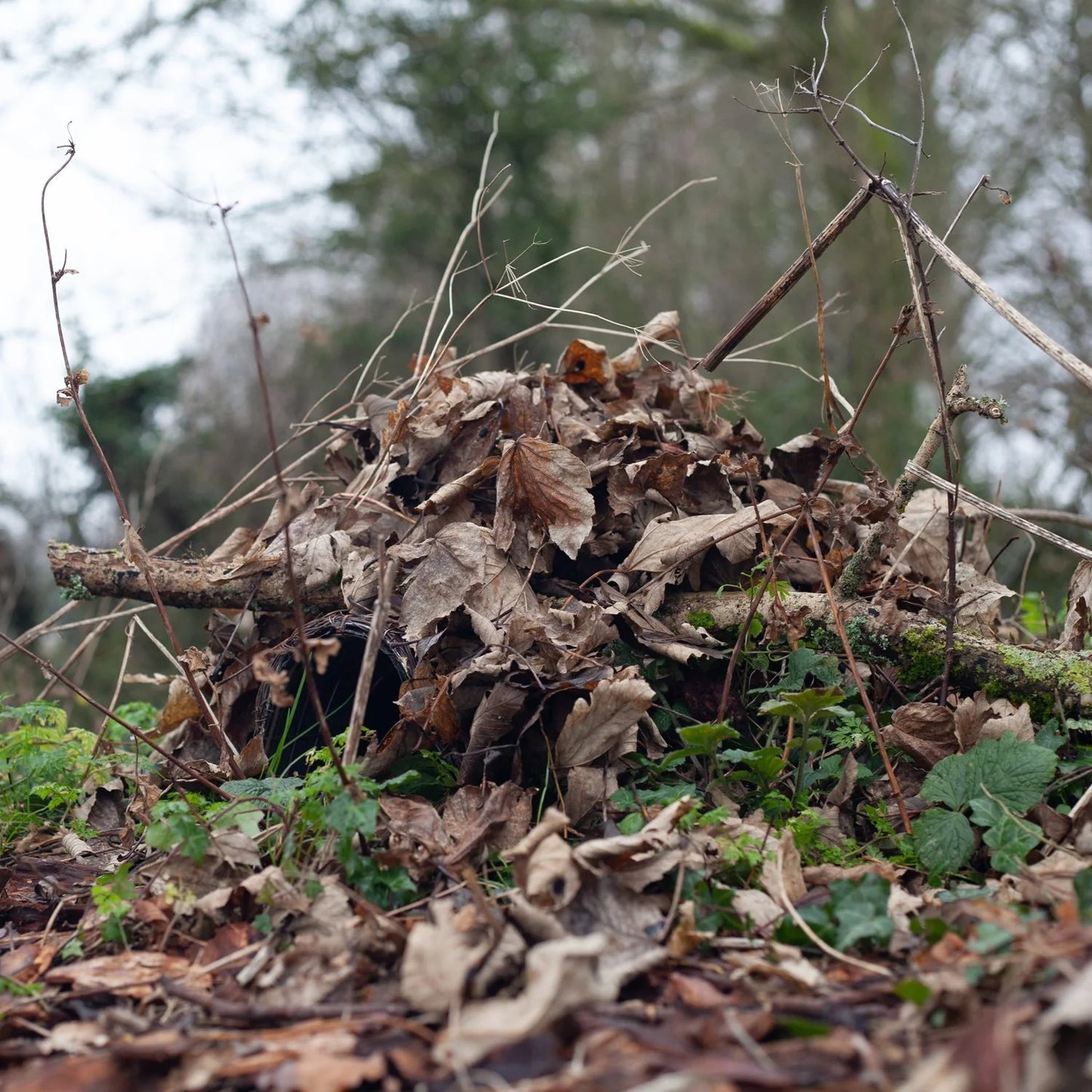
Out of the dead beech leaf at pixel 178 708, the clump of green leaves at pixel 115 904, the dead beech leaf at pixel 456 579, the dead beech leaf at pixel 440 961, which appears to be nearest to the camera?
the dead beech leaf at pixel 440 961

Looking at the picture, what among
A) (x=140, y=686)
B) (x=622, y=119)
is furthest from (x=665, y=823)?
(x=622, y=119)

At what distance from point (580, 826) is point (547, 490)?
935mm

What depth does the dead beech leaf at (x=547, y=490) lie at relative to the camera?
269 centimetres

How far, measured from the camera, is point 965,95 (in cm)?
1362

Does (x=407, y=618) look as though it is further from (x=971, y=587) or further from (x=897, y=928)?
(x=971, y=587)

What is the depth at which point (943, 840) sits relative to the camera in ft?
6.80

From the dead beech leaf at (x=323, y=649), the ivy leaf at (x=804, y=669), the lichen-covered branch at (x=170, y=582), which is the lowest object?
the ivy leaf at (x=804, y=669)

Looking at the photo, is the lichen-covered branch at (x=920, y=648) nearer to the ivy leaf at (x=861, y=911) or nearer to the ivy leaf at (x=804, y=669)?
the ivy leaf at (x=804, y=669)

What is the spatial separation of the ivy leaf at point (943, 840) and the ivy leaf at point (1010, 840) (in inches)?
1.8

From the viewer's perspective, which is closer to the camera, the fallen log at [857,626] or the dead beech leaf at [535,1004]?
the dead beech leaf at [535,1004]

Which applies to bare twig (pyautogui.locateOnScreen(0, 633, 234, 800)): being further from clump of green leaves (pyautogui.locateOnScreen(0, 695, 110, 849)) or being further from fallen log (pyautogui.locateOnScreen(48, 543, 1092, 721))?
fallen log (pyautogui.locateOnScreen(48, 543, 1092, 721))

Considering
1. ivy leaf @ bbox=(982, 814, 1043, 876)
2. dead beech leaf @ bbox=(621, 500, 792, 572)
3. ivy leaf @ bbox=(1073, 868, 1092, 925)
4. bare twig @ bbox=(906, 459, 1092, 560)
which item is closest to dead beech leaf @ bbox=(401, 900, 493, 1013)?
ivy leaf @ bbox=(1073, 868, 1092, 925)

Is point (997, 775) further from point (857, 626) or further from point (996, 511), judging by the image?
point (996, 511)

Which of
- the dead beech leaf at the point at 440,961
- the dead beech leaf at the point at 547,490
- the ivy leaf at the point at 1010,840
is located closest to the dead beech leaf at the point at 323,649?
the dead beech leaf at the point at 440,961
